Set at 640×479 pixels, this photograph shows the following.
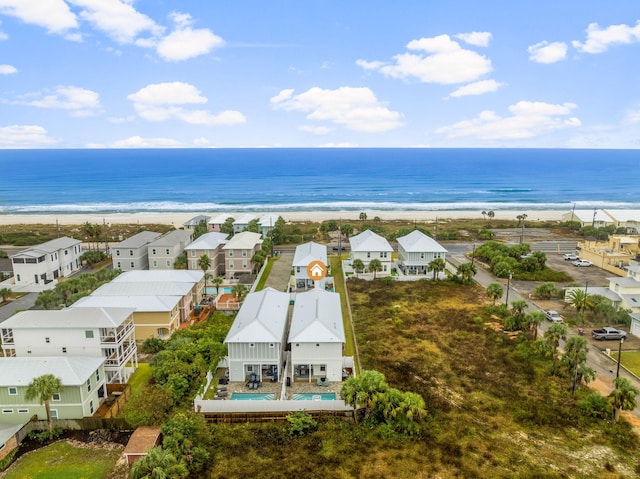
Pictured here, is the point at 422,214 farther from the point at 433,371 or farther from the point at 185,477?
the point at 185,477

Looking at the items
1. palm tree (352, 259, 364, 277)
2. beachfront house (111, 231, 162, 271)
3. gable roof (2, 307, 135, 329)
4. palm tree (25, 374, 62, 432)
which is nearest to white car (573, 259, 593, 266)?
palm tree (352, 259, 364, 277)

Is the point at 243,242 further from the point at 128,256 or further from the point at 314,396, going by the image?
the point at 314,396

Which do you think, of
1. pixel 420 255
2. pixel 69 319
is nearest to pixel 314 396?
pixel 69 319

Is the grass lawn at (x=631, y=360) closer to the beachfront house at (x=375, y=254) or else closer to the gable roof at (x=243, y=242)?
the beachfront house at (x=375, y=254)

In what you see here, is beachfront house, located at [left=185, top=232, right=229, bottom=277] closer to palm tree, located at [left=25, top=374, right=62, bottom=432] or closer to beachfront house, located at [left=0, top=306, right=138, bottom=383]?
beachfront house, located at [left=0, top=306, right=138, bottom=383]

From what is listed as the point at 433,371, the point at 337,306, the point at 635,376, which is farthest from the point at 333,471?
the point at 635,376

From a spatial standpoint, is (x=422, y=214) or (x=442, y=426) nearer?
(x=442, y=426)

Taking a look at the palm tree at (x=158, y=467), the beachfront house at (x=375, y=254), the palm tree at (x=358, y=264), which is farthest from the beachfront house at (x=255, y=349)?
the beachfront house at (x=375, y=254)
